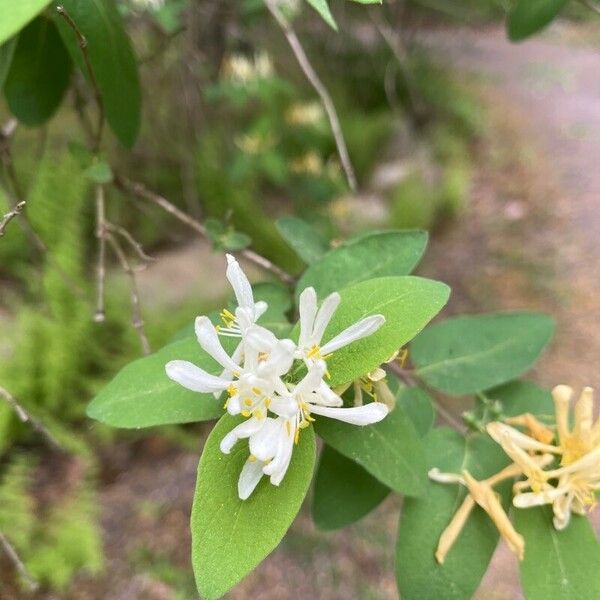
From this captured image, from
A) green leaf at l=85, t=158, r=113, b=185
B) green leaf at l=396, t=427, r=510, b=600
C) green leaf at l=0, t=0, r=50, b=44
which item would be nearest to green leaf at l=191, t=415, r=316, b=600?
green leaf at l=396, t=427, r=510, b=600

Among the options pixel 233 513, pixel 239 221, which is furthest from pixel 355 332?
pixel 239 221

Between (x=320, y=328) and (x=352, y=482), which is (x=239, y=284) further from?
(x=352, y=482)

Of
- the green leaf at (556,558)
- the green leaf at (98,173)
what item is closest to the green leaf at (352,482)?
the green leaf at (556,558)

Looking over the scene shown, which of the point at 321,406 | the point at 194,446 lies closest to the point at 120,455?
the point at 194,446

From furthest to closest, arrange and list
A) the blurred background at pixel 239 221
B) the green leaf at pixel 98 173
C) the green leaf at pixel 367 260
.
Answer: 1. the blurred background at pixel 239 221
2. the green leaf at pixel 98 173
3. the green leaf at pixel 367 260

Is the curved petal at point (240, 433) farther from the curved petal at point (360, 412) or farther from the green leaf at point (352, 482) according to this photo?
the green leaf at point (352, 482)

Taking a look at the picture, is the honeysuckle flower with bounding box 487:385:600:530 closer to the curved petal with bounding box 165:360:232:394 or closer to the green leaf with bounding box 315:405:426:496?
the green leaf with bounding box 315:405:426:496
